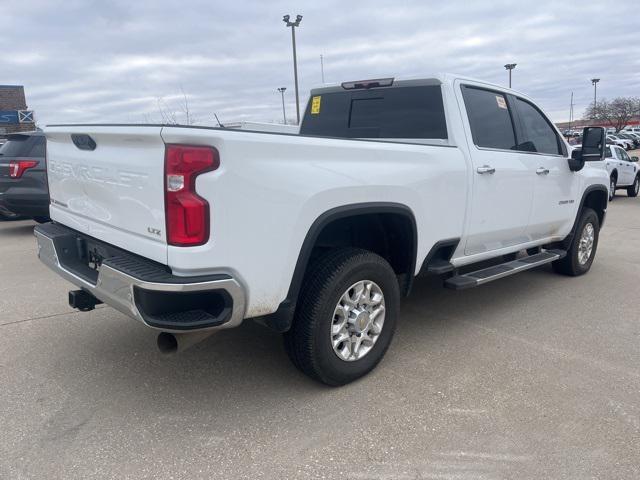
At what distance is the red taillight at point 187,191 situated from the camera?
8.19ft

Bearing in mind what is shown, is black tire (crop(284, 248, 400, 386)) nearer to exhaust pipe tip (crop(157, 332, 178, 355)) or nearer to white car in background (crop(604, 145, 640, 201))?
exhaust pipe tip (crop(157, 332, 178, 355))

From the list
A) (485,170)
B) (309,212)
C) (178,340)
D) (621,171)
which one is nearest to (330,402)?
(178,340)

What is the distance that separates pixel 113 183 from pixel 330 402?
1.78 meters

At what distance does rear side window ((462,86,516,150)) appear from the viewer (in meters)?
4.28

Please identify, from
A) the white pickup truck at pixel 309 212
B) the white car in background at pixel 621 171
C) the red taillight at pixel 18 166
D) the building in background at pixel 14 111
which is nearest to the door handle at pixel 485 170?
the white pickup truck at pixel 309 212

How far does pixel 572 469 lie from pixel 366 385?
50.0 inches

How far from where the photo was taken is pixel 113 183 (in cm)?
294

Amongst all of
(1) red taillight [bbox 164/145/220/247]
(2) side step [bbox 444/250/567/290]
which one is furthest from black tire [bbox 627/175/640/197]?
(1) red taillight [bbox 164/145/220/247]

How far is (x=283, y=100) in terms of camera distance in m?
37.7

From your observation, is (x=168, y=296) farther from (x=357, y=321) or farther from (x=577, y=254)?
(x=577, y=254)

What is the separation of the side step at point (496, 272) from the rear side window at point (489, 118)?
1.02 meters

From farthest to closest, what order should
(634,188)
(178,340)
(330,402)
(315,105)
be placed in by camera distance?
1. (634,188)
2. (315,105)
3. (330,402)
4. (178,340)

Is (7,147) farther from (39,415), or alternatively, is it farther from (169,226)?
(169,226)

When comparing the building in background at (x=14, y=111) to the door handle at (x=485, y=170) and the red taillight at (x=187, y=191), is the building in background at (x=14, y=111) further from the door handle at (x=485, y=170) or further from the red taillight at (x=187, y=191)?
the red taillight at (x=187, y=191)
